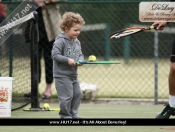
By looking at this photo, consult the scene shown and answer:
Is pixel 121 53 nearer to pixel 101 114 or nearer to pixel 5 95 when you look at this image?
pixel 101 114

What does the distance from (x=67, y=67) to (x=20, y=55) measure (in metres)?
2.43

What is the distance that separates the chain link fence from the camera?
1203 centimetres

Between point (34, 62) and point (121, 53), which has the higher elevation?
point (121, 53)

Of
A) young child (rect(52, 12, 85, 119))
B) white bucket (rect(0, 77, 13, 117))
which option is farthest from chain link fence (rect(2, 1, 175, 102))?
young child (rect(52, 12, 85, 119))

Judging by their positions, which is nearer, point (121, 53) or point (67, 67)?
point (67, 67)

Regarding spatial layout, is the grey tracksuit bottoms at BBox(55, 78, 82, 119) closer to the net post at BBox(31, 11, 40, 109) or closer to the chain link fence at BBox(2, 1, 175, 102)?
the net post at BBox(31, 11, 40, 109)

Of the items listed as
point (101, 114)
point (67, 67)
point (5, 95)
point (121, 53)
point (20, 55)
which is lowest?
point (101, 114)

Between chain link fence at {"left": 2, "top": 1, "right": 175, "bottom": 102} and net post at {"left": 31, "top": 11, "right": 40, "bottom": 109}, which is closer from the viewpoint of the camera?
net post at {"left": 31, "top": 11, "right": 40, "bottom": 109}

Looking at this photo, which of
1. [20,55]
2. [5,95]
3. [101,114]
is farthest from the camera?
[20,55]

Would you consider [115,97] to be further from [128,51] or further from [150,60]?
[128,51]

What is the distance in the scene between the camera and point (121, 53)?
18.0 metres

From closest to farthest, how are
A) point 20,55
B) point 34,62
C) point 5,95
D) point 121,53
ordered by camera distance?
1. point 5,95
2. point 34,62
3. point 20,55
4. point 121,53

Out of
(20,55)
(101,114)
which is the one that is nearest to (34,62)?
(20,55)

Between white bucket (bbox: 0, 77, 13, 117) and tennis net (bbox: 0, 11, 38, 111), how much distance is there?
0.96 m
